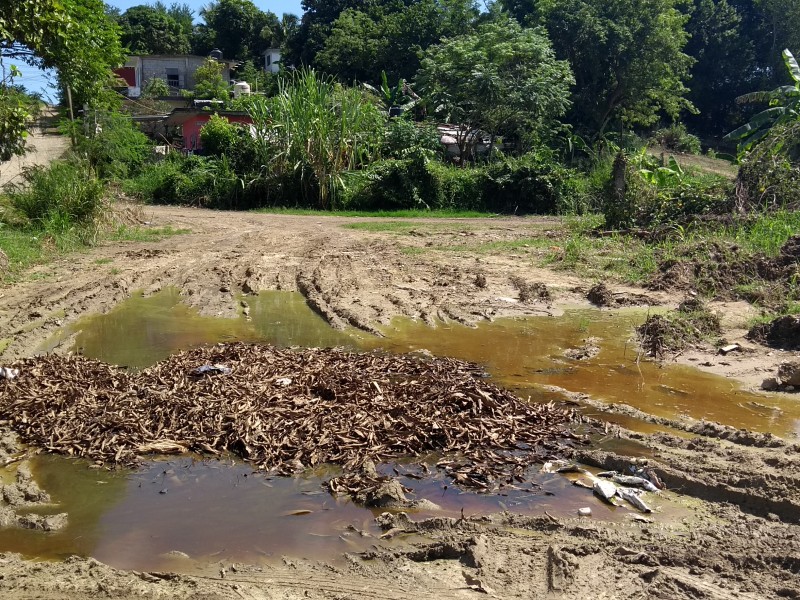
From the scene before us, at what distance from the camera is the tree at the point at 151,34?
51250 mm

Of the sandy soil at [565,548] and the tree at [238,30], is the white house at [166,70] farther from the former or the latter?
the sandy soil at [565,548]

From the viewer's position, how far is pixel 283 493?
195 inches

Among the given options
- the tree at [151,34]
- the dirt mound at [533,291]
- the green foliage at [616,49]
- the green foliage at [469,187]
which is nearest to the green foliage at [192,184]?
the green foliage at [469,187]

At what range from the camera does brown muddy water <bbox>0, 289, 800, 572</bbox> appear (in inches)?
169

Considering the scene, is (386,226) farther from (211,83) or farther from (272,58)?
(272,58)

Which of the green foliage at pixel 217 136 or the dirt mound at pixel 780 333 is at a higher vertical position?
the green foliage at pixel 217 136

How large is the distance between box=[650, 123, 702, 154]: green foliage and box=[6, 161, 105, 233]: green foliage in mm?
29592

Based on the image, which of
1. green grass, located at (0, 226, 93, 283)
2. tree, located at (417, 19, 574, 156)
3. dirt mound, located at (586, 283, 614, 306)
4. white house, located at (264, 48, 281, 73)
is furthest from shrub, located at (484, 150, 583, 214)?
white house, located at (264, 48, 281, 73)

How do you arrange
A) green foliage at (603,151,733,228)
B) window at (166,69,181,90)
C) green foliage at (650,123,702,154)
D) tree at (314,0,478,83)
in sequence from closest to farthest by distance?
green foliage at (603,151,733,228), green foliage at (650,123,702,154), tree at (314,0,478,83), window at (166,69,181,90)

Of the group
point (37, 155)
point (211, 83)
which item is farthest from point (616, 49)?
point (37, 155)

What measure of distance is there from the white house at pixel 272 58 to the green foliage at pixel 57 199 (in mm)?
37365

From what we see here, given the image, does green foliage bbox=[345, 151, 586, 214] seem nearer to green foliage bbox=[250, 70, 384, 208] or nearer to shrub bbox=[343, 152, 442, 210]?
shrub bbox=[343, 152, 442, 210]

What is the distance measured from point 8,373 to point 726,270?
9.19 m

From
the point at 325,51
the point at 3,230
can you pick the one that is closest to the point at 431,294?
the point at 3,230
